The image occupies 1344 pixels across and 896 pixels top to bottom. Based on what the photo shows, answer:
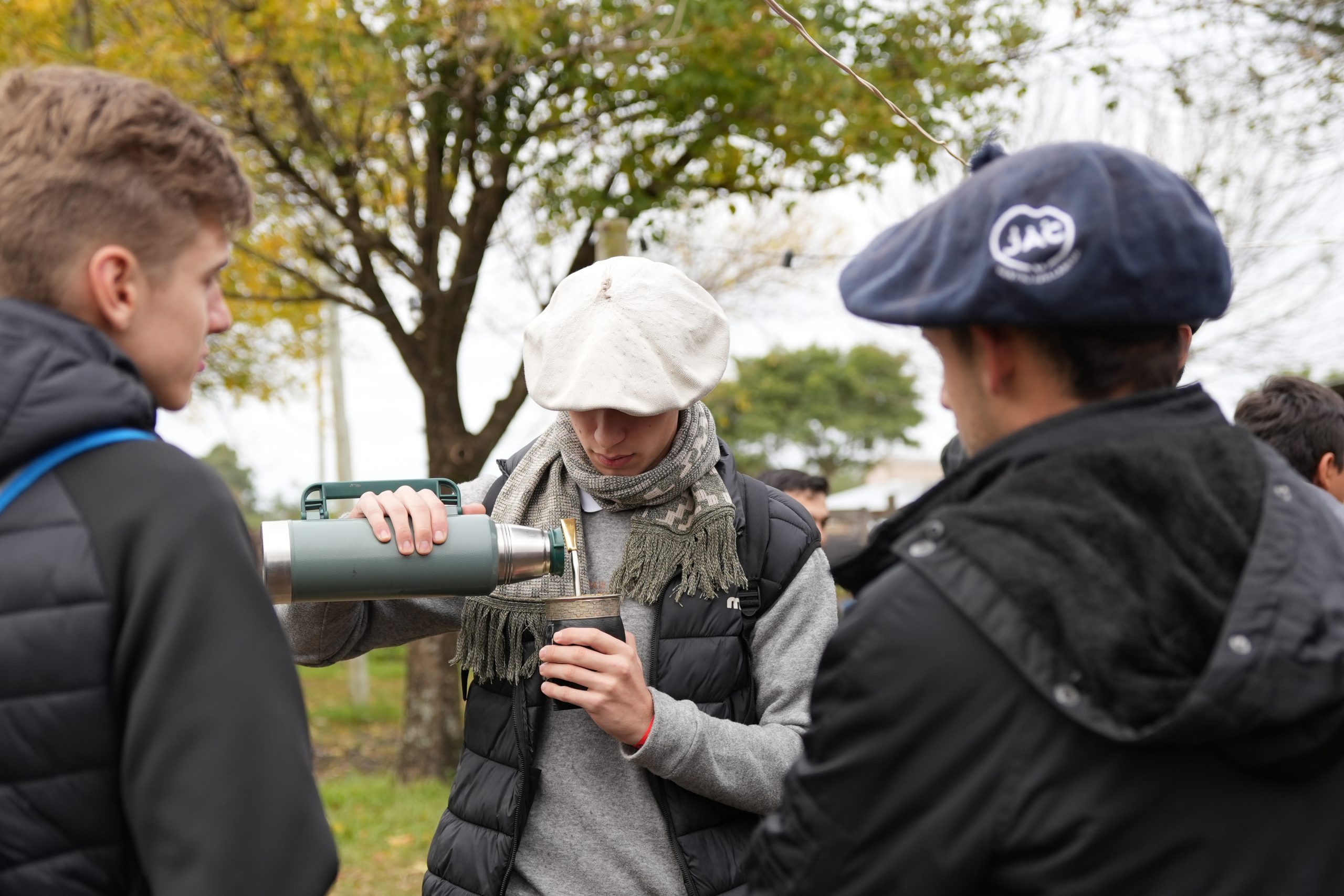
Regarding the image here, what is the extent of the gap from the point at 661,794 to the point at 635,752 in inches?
4.6

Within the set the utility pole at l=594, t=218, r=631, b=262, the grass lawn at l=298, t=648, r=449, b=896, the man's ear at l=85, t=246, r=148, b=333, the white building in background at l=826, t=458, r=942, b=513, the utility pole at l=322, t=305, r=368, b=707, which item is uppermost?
the utility pole at l=594, t=218, r=631, b=262

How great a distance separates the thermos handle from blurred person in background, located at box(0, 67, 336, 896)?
0.72m

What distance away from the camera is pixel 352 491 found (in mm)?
1885

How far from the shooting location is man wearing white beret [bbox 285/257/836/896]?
181cm

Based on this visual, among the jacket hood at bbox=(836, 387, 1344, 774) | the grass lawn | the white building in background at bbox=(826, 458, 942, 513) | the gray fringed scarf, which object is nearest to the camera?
the jacket hood at bbox=(836, 387, 1344, 774)

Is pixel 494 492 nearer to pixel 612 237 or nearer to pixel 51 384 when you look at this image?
pixel 51 384

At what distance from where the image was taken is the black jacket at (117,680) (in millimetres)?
1033

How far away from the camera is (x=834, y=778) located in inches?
40.4

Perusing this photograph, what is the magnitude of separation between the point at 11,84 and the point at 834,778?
3.47ft

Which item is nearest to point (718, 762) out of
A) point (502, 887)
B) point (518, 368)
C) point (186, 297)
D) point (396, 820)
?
point (502, 887)

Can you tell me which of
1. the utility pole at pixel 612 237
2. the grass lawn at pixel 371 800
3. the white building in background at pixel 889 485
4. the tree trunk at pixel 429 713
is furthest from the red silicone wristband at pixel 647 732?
the white building in background at pixel 889 485

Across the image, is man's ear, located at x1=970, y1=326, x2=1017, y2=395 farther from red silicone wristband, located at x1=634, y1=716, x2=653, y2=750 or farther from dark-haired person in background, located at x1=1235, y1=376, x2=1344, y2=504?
dark-haired person in background, located at x1=1235, y1=376, x2=1344, y2=504

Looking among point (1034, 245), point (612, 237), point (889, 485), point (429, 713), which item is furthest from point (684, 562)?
point (889, 485)

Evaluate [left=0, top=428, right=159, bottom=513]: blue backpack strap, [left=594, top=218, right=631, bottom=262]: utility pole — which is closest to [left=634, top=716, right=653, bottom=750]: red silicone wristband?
[left=0, top=428, right=159, bottom=513]: blue backpack strap
